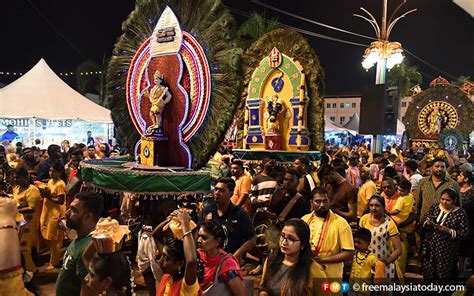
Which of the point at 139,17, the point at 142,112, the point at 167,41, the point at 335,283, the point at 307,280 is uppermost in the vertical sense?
the point at 139,17

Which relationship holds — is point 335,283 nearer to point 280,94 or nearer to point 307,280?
point 307,280

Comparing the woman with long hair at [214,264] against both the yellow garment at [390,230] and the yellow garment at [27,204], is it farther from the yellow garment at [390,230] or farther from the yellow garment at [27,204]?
the yellow garment at [27,204]

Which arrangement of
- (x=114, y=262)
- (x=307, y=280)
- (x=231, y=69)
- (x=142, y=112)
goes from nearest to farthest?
1. (x=114, y=262)
2. (x=307, y=280)
3. (x=231, y=69)
4. (x=142, y=112)

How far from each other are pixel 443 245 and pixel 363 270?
1.33 m

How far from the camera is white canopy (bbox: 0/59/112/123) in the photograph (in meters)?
12.8

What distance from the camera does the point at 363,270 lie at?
3.85 m

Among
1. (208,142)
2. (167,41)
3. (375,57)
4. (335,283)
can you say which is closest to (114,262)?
(335,283)

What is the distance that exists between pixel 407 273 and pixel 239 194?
9.45 ft

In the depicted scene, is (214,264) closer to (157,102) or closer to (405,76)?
(157,102)

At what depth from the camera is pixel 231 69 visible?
222 inches

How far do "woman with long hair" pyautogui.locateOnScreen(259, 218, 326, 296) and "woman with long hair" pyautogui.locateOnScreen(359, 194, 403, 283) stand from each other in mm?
1621

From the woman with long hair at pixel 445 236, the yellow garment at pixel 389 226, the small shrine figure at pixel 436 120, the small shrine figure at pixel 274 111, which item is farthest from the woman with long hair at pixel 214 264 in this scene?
the small shrine figure at pixel 436 120

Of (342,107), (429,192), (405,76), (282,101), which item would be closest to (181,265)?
(429,192)

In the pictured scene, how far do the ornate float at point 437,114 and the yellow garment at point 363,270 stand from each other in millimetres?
20260
